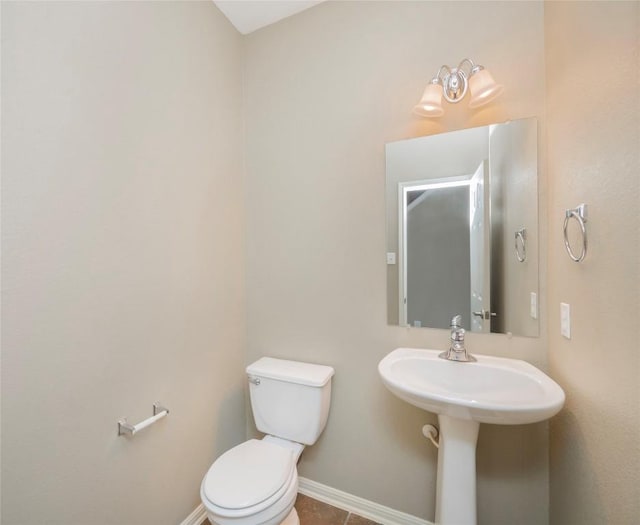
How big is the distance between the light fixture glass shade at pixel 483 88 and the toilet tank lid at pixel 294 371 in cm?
143

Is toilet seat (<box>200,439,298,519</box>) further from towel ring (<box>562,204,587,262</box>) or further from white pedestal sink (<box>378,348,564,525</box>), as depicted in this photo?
towel ring (<box>562,204,587,262</box>)

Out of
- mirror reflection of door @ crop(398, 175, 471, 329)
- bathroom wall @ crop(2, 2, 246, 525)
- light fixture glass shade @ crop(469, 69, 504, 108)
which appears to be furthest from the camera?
mirror reflection of door @ crop(398, 175, 471, 329)

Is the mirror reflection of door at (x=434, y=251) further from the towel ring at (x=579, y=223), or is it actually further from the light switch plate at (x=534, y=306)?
the towel ring at (x=579, y=223)

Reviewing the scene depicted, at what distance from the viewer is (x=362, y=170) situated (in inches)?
56.9

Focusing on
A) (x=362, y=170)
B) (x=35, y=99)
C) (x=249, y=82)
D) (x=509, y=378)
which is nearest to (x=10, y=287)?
(x=35, y=99)

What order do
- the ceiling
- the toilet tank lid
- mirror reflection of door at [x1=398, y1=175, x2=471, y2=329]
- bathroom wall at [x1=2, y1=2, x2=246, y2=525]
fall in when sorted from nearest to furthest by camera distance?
bathroom wall at [x1=2, y1=2, x2=246, y2=525] → mirror reflection of door at [x1=398, y1=175, x2=471, y2=329] → the toilet tank lid → the ceiling

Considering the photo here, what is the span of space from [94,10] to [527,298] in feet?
6.48

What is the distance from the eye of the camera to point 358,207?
146 cm

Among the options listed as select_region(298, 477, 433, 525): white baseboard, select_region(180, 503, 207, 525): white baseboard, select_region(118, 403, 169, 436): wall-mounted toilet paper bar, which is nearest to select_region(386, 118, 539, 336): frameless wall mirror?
select_region(298, 477, 433, 525): white baseboard

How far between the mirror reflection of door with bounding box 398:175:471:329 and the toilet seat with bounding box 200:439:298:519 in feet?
2.75

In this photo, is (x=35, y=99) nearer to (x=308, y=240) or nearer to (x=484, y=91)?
(x=308, y=240)

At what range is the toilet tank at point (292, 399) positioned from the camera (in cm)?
140

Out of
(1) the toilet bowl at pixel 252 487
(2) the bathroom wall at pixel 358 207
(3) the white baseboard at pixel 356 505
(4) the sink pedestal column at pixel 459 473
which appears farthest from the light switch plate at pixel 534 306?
(1) the toilet bowl at pixel 252 487

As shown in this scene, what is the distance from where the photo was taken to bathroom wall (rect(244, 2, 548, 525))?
119 centimetres
